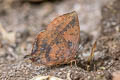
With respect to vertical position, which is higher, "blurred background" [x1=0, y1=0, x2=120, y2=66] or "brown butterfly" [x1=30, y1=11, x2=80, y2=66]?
"blurred background" [x1=0, y1=0, x2=120, y2=66]

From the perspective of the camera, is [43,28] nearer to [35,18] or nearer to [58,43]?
[35,18]

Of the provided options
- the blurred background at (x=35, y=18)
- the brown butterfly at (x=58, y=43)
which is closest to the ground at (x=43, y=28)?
the blurred background at (x=35, y=18)

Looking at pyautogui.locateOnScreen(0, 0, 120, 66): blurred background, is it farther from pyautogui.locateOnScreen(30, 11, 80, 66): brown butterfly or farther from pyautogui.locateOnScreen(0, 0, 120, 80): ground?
pyautogui.locateOnScreen(30, 11, 80, 66): brown butterfly

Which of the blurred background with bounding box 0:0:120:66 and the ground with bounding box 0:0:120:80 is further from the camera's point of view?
the blurred background with bounding box 0:0:120:66

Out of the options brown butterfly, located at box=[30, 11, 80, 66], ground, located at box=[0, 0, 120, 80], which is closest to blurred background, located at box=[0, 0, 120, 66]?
ground, located at box=[0, 0, 120, 80]

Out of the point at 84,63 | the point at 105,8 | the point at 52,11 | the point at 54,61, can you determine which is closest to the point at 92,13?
the point at 105,8

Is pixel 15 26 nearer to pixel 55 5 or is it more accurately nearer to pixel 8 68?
pixel 55 5

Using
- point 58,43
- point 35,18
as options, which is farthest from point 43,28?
point 58,43
